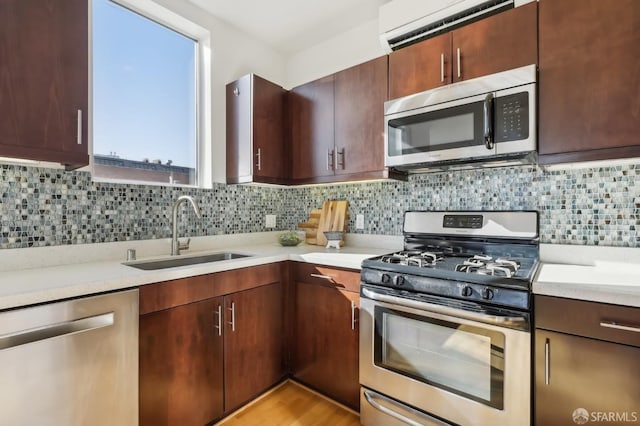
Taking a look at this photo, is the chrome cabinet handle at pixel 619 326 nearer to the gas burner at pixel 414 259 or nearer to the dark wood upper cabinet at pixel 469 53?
the gas burner at pixel 414 259

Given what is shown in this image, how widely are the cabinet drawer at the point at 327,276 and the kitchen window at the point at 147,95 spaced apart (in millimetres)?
1039

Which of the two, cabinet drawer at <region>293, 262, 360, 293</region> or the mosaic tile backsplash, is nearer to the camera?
→ the mosaic tile backsplash

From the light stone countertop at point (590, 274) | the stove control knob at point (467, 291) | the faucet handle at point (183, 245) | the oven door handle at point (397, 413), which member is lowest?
the oven door handle at point (397, 413)

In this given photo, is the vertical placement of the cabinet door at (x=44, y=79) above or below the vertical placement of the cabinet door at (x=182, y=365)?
above

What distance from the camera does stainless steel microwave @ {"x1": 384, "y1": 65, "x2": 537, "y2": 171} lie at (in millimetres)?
1454

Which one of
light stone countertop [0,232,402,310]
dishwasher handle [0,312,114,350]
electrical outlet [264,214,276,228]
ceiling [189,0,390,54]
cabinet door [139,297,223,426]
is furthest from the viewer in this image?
electrical outlet [264,214,276,228]

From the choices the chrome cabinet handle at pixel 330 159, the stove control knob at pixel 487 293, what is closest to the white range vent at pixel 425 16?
the chrome cabinet handle at pixel 330 159

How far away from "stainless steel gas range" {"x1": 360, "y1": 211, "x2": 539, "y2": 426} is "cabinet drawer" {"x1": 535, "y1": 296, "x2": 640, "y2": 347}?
0.06 m

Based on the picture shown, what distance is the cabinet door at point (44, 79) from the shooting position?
1195 millimetres

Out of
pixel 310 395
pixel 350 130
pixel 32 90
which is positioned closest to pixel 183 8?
pixel 32 90

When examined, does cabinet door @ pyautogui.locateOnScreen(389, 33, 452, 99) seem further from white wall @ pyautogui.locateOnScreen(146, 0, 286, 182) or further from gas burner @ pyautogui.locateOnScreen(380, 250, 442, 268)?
white wall @ pyautogui.locateOnScreen(146, 0, 286, 182)

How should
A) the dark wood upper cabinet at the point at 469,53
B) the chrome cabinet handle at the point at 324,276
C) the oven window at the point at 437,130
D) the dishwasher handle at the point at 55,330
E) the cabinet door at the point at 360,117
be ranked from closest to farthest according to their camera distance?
the dishwasher handle at the point at 55,330 → the dark wood upper cabinet at the point at 469,53 → the oven window at the point at 437,130 → the chrome cabinet handle at the point at 324,276 → the cabinet door at the point at 360,117

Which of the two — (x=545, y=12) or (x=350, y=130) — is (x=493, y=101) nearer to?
(x=545, y=12)

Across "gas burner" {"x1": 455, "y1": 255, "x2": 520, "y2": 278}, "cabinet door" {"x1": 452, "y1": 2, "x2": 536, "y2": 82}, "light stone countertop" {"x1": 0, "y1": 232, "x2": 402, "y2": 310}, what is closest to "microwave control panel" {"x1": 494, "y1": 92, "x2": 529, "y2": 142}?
"cabinet door" {"x1": 452, "y1": 2, "x2": 536, "y2": 82}
